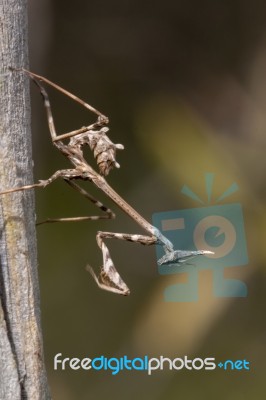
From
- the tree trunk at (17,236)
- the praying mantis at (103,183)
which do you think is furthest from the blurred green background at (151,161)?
the tree trunk at (17,236)

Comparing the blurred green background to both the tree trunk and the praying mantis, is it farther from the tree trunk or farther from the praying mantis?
the tree trunk

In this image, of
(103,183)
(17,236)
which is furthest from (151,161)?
(17,236)

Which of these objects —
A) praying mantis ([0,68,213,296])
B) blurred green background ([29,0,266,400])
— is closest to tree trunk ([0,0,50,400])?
praying mantis ([0,68,213,296])

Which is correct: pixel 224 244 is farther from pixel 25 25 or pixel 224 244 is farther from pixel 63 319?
pixel 25 25

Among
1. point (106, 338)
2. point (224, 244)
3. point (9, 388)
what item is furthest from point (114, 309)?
point (9, 388)

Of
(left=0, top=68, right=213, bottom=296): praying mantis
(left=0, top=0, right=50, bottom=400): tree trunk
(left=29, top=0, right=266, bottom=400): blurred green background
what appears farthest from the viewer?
(left=29, top=0, right=266, bottom=400): blurred green background
